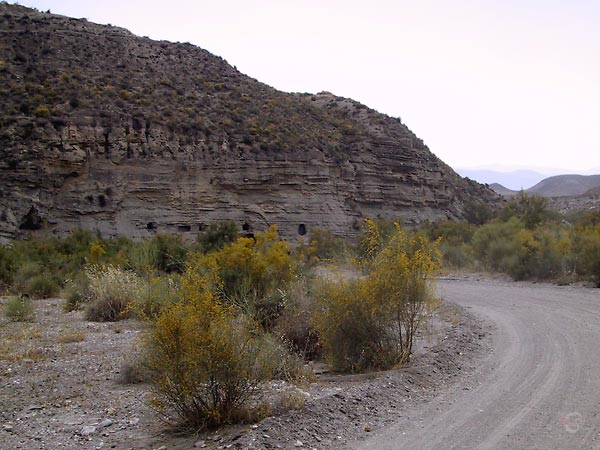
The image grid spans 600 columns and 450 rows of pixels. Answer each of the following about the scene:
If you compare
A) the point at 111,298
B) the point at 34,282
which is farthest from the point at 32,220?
the point at 111,298

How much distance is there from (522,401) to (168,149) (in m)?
37.8

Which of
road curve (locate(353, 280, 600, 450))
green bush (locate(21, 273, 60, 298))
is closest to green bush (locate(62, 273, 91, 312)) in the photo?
green bush (locate(21, 273, 60, 298))

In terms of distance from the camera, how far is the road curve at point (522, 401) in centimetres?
640

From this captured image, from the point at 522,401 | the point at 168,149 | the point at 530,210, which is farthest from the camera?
the point at 168,149

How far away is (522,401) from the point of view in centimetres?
770

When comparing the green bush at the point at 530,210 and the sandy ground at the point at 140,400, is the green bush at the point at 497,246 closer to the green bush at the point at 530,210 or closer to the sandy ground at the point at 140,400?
the green bush at the point at 530,210

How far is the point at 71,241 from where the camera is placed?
106 feet

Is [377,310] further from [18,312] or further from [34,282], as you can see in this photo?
[34,282]

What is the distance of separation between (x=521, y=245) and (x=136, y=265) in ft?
54.8

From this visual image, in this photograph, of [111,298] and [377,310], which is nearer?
[377,310]

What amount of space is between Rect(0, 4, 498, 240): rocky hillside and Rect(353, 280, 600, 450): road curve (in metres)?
31.2

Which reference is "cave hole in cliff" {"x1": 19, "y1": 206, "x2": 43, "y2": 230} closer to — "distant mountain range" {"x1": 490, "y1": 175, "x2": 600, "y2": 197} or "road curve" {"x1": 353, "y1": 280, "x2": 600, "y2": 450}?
"road curve" {"x1": 353, "y1": 280, "x2": 600, "y2": 450}

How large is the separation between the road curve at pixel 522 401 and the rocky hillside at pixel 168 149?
102 feet

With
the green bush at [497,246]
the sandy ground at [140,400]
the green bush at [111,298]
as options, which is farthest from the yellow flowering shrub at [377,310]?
the green bush at [497,246]
